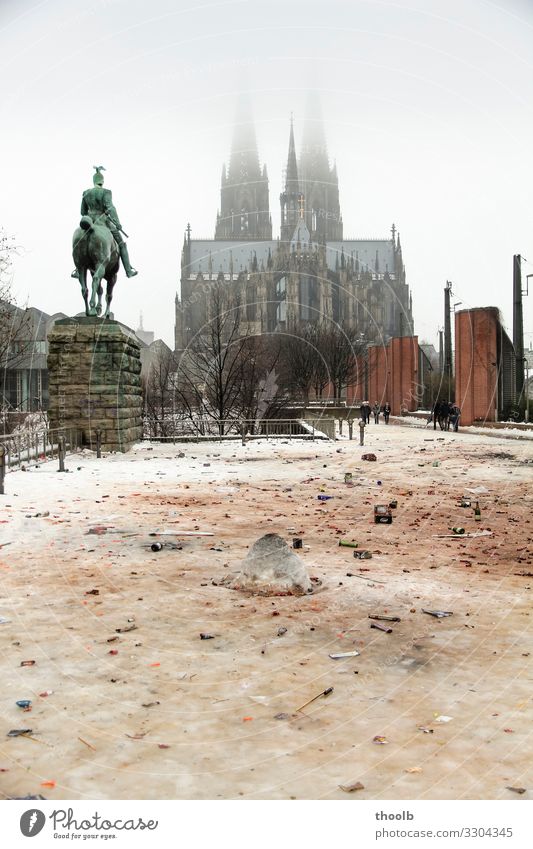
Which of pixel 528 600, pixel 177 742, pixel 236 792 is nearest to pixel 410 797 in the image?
pixel 236 792

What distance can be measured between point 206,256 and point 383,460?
113m

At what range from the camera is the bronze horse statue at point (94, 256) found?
66.7 feet

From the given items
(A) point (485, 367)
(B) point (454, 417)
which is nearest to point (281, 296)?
(A) point (485, 367)

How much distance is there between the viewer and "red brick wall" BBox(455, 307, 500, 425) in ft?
125

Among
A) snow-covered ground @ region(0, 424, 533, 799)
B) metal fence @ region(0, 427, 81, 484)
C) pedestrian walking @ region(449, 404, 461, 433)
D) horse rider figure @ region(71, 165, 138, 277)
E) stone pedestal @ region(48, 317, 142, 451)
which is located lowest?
snow-covered ground @ region(0, 424, 533, 799)

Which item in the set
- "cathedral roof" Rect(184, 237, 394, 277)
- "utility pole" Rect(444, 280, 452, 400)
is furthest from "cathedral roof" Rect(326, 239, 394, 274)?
"utility pole" Rect(444, 280, 452, 400)

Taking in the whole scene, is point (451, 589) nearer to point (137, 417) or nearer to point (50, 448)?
point (50, 448)

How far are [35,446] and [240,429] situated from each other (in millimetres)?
10655

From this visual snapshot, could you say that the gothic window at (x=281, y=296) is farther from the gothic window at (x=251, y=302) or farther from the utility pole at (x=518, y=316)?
the utility pole at (x=518, y=316)

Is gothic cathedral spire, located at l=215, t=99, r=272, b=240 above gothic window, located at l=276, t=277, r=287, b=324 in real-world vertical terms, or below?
above

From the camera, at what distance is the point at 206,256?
5025 inches

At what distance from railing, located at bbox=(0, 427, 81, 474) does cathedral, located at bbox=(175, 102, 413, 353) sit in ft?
216

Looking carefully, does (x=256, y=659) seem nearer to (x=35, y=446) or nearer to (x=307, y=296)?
(x=35, y=446)

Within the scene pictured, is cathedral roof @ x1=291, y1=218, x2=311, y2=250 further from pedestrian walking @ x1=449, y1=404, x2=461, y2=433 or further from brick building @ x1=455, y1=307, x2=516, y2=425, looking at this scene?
pedestrian walking @ x1=449, y1=404, x2=461, y2=433
